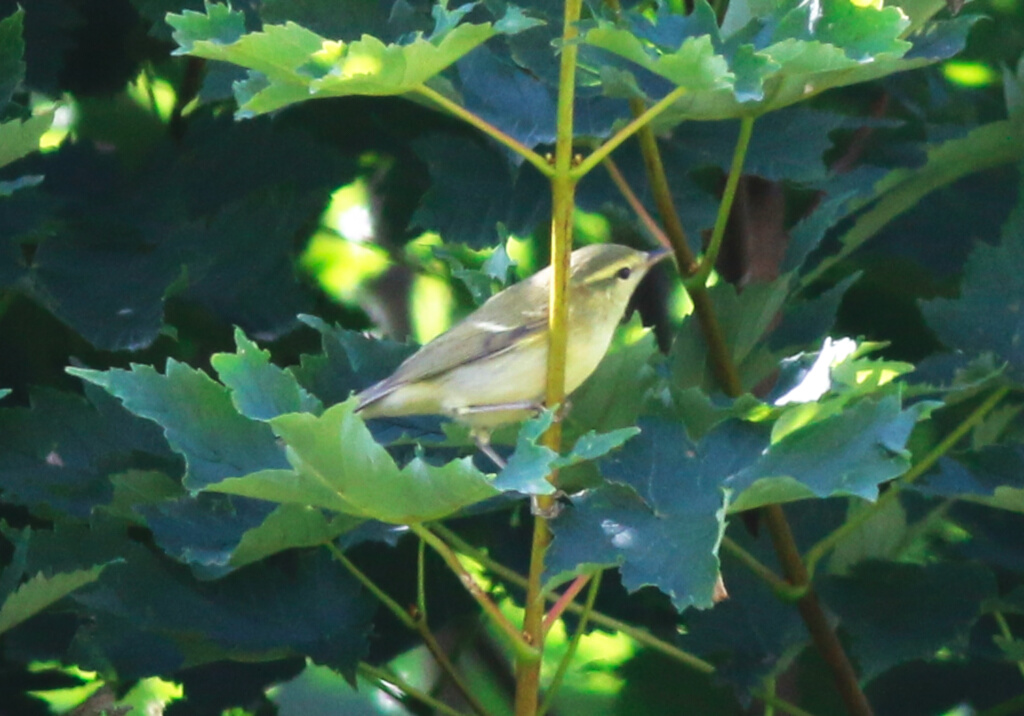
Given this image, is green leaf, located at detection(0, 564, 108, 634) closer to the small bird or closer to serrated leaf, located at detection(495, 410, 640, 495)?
the small bird

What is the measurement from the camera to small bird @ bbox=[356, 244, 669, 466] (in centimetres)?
218

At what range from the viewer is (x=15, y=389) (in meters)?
2.55

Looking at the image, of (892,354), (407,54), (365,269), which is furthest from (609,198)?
(407,54)

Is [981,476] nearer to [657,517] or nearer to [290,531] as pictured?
[657,517]

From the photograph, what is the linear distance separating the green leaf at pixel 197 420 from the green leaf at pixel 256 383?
0.28 ft

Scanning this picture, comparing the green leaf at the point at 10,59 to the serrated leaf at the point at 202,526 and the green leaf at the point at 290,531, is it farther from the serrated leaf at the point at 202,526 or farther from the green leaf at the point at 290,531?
the green leaf at the point at 290,531

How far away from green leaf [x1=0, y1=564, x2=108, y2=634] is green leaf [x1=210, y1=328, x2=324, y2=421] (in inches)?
17.9

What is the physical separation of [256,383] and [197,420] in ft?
0.45

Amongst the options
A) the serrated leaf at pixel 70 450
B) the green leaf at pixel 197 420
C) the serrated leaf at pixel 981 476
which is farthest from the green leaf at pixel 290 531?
the serrated leaf at pixel 981 476

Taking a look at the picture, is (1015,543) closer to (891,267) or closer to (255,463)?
(891,267)

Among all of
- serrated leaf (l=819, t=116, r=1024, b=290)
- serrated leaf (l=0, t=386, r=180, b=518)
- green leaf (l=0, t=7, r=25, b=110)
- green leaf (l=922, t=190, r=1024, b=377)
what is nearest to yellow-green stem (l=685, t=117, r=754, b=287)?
serrated leaf (l=819, t=116, r=1024, b=290)

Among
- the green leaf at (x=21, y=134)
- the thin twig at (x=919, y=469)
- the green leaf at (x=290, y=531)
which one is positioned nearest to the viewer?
Result: the green leaf at (x=290, y=531)

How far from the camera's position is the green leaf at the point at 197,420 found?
60.4 inches

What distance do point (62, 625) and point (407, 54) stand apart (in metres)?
1.49
